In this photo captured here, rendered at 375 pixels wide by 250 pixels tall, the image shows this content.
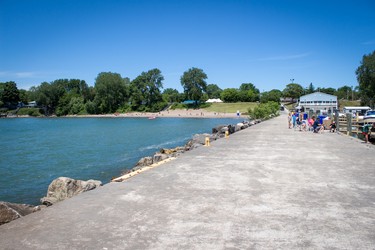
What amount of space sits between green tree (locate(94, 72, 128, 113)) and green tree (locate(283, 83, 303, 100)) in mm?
66556

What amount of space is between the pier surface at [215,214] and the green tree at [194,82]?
413 ft

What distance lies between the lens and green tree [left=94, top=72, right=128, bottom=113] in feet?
426

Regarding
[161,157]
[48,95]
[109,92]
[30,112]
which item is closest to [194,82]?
[109,92]

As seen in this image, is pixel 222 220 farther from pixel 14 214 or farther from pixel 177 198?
pixel 14 214

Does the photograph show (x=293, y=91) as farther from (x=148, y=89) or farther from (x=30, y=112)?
(x=30, y=112)

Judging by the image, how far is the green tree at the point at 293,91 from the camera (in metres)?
129

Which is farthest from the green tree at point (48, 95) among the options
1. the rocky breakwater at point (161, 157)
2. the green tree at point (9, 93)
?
the rocky breakwater at point (161, 157)

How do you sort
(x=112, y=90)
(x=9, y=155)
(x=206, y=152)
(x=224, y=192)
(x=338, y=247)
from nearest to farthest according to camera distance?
(x=338, y=247)
(x=224, y=192)
(x=206, y=152)
(x=9, y=155)
(x=112, y=90)

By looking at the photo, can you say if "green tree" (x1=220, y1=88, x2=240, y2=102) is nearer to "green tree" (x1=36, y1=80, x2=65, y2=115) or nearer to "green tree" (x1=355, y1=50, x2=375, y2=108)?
"green tree" (x1=355, y1=50, x2=375, y2=108)

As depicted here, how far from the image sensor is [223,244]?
4.39 metres

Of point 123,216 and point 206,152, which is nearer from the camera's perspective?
point 123,216

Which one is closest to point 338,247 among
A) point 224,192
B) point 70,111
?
point 224,192

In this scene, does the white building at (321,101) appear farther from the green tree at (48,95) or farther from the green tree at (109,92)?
the green tree at (48,95)

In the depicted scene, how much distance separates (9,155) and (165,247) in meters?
28.8
